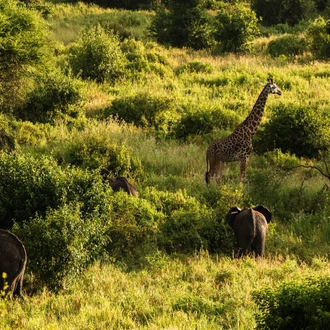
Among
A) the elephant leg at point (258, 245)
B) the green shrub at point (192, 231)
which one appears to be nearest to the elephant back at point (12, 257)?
the green shrub at point (192, 231)

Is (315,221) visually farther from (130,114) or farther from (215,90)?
Answer: (215,90)

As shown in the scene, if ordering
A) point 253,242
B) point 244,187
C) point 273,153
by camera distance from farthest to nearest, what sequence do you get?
point 273,153 < point 244,187 < point 253,242

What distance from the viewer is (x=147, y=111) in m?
21.6

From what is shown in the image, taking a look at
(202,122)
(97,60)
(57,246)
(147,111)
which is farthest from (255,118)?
(97,60)

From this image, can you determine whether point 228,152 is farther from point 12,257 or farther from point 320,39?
point 320,39

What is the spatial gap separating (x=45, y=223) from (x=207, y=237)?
337 cm

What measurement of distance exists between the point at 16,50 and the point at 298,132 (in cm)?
813

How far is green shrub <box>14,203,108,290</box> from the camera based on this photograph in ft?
34.9

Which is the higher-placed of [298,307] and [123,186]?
[298,307]

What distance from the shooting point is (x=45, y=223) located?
10.9 meters

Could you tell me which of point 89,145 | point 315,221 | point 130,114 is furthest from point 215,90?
point 315,221

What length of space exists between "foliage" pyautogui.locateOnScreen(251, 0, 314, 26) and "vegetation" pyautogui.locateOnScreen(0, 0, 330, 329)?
10524 millimetres

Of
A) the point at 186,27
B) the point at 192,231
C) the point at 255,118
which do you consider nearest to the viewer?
the point at 192,231

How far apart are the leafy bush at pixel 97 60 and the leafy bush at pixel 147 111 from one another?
454cm
